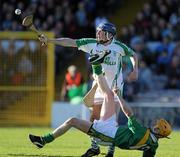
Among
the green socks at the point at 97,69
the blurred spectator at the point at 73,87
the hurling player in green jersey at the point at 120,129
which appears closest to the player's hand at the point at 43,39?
the hurling player in green jersey at the point at 120,129

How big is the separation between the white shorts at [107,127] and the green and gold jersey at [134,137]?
0.07 metres

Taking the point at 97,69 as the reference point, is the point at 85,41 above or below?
above

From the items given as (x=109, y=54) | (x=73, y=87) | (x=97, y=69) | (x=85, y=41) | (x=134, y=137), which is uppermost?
(x=85, y=41)

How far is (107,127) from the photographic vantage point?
11.1 m

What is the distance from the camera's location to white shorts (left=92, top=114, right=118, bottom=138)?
11047mm

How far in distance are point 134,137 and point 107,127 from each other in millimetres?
420

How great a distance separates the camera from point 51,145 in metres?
14.8

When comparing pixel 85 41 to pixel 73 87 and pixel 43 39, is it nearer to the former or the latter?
pixel 43 39

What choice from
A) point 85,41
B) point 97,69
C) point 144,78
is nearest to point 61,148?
point 85,41

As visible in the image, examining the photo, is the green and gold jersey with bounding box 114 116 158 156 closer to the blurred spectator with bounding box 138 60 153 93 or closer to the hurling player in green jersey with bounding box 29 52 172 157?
the hurling player in green jersey with bounding box 29 52 172 157

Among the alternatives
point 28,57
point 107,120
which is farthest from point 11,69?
point 107,120

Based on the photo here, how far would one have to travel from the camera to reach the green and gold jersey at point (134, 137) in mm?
10953

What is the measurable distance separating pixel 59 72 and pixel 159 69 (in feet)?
11.4

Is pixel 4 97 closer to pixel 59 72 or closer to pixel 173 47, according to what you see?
pixel 59 72
